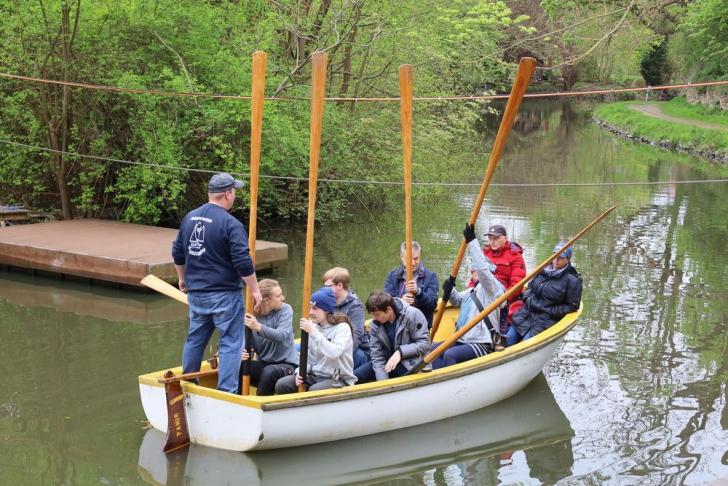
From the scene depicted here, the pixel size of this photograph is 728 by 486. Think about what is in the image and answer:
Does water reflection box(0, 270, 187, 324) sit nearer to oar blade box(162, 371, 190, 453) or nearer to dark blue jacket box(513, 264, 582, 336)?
oar blade box(162, 371, 190, 453)

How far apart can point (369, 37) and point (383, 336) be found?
37.1 feet

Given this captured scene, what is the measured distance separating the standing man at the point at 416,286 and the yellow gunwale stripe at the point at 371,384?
71 centimetres

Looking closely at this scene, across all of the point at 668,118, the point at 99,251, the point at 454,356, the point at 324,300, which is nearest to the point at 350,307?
the point at 324,300

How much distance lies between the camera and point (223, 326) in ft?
22.9

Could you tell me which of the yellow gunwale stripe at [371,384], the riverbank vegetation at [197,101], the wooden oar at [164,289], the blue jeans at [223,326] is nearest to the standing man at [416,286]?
the yellow gunwale stripe at [371,384]

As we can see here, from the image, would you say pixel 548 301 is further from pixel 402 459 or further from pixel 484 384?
pixel 402 459

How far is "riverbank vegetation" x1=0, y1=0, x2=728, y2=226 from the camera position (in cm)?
1463

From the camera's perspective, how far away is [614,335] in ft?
34.7

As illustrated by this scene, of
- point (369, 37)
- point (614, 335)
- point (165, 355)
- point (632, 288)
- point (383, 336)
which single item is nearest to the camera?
point (383, 336)

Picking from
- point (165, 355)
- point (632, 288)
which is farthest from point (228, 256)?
point (632, 288)

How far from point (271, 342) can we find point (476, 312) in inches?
75.4

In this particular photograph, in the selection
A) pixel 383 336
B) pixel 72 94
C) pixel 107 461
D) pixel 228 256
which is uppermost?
pixel 72 94

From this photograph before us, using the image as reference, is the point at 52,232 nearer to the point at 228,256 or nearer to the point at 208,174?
the point at 208,174

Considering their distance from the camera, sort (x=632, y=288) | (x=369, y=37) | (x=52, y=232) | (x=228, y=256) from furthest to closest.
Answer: (x=369, y=37) → (x=52, y=232) → (x=632, y=288) → (x=228, y=256)
